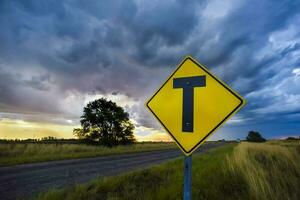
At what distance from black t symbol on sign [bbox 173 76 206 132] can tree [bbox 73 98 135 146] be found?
35.1 m

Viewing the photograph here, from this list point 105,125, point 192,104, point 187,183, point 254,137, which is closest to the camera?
point 187,183

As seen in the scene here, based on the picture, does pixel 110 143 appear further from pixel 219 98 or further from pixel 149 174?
pixel 219 98

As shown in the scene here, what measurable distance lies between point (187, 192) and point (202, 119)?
0.78m

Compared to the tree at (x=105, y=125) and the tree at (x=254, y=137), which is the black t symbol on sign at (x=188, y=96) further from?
the tree at (x=254, y=137)

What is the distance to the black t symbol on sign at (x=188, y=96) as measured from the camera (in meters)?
2.46

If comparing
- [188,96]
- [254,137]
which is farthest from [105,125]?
[254,137]

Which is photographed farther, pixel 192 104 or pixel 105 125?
pixel 105 125

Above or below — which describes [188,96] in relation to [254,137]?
below

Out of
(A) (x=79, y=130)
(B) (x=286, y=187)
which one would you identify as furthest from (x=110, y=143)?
(B) (x=286, y=187)

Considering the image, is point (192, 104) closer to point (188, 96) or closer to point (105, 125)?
point (188, 96)

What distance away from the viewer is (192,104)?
2492mm

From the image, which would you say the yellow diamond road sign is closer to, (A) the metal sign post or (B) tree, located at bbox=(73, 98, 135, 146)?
(A) the metal sign post

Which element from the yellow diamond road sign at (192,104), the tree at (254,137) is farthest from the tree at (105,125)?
the tree at (254,137)

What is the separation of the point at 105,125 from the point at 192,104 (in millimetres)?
36383
